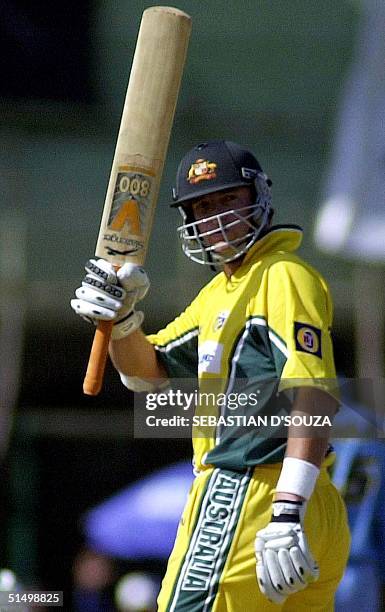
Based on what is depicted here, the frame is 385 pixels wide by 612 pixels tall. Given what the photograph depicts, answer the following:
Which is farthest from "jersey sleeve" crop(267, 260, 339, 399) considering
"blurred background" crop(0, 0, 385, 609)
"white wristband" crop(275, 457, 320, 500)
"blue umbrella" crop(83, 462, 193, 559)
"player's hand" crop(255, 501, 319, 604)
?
"blurred background" crop(0, 0, 385, 609)

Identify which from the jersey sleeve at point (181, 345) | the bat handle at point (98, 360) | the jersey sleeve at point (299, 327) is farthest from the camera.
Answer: the jersey sleeve at point (181, 345)

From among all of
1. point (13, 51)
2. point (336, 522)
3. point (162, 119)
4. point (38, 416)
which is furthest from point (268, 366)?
point (13, 51)

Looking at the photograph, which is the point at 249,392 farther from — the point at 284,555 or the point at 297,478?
the point at 284,555

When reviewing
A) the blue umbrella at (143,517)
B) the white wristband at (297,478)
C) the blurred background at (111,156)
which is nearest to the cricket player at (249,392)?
the white wristband at (297,478)

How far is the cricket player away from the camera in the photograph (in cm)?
256

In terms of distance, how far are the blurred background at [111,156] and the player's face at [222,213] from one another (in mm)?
2498

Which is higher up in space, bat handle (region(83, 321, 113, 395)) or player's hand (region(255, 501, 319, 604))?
bat handle (region(83, 321, 113, 395))

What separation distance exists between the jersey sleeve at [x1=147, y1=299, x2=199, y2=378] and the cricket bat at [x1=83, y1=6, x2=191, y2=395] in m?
0.26

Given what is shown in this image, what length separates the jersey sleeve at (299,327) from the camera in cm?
260

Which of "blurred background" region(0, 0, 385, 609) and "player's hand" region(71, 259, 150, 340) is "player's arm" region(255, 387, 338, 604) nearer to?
"player's hand" region(71, 259, 150, 340)

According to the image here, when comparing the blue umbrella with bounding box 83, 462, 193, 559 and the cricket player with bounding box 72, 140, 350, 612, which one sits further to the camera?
the blue umbrella with bounding box 83, 462, 193, 559

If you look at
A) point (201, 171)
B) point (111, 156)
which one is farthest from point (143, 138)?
point (111, 156)

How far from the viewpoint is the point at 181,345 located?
3150mm

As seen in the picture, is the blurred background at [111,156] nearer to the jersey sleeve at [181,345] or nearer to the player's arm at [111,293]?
the jersey sleeve at [181,345]
